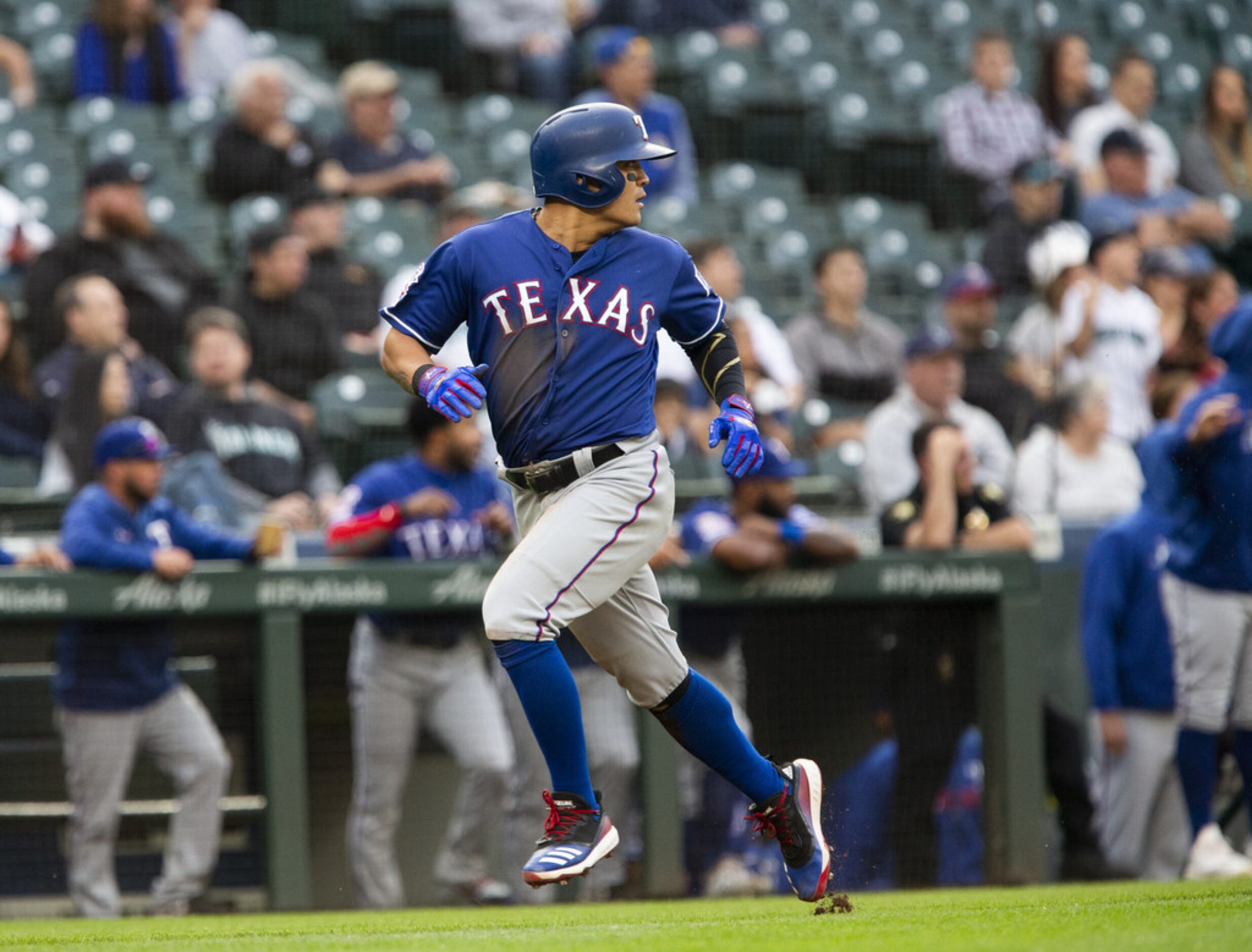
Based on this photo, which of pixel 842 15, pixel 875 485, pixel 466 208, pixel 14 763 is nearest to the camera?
pixel 14 763

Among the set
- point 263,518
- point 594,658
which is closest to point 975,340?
point 263,518

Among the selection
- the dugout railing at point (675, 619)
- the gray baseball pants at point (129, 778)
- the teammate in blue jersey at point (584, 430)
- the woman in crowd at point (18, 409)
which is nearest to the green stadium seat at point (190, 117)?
the woman in crowd at point (18, 409)

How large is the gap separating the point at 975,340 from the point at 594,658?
5.02 m

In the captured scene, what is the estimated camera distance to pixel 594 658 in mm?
3994

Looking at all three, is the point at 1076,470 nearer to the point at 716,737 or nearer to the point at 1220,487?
the point at 1220,487

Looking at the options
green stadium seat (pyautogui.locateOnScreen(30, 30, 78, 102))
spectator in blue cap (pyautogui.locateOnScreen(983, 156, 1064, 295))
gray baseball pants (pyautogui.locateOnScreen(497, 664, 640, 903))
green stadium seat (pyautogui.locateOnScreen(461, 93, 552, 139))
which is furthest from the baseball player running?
green stadium seat (pyautogui.locateOnScreen(30, 30, 78, 102))

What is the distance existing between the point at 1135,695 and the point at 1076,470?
4.56ft

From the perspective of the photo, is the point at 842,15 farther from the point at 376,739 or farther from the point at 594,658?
the point at 594,658

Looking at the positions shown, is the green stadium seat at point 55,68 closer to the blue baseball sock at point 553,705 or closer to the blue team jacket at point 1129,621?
the blue team jacket at point 1129,621

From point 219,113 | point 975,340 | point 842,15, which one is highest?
point 842,15

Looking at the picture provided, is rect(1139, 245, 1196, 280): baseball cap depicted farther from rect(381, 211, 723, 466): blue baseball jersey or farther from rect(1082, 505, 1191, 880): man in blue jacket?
rect(381, 211, 723, 466): blue baseball jersey

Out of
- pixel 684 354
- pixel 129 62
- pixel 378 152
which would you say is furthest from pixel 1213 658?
pixel 129 62

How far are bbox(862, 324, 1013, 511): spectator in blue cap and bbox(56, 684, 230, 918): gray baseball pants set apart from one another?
3.07 meters

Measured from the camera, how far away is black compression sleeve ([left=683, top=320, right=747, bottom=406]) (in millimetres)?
4090
